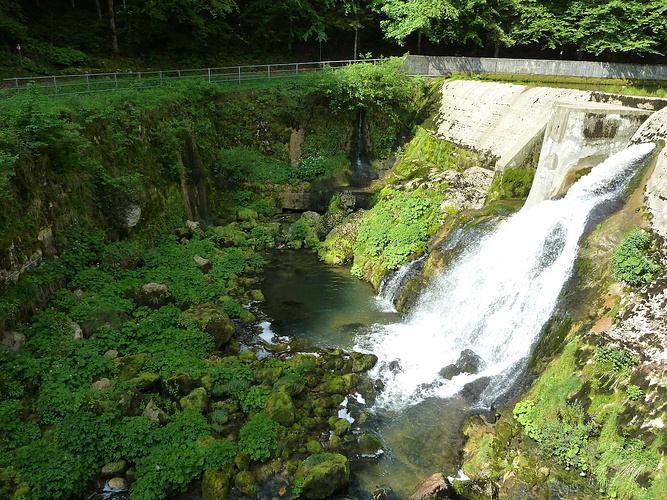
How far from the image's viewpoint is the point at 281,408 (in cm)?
973

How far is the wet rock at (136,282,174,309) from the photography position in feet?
40.9

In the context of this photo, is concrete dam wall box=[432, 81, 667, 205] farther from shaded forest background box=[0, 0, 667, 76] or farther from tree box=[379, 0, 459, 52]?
shaded forest background box=[0, 0, 667, 76]

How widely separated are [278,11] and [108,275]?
Answer: 2391 cm

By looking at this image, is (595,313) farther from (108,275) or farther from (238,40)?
(238,40)

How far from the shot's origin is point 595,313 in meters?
9.73

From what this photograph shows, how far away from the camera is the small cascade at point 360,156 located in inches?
901

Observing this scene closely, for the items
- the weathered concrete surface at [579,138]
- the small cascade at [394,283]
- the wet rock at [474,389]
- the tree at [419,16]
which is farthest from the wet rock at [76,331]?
the tree at [419,16]

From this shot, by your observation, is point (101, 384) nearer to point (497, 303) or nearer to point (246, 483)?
point (246, 483)

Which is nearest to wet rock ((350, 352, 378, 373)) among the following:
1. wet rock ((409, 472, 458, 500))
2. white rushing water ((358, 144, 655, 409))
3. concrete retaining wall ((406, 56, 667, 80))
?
white rushing water ((358, 144, 655, 409))

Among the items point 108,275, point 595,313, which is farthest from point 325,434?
point 108,275

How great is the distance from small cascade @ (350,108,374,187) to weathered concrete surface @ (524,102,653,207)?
32.5 ft

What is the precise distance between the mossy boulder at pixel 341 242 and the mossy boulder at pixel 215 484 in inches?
401

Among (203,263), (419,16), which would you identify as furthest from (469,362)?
(419,16)

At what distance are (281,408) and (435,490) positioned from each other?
346 centimetres
